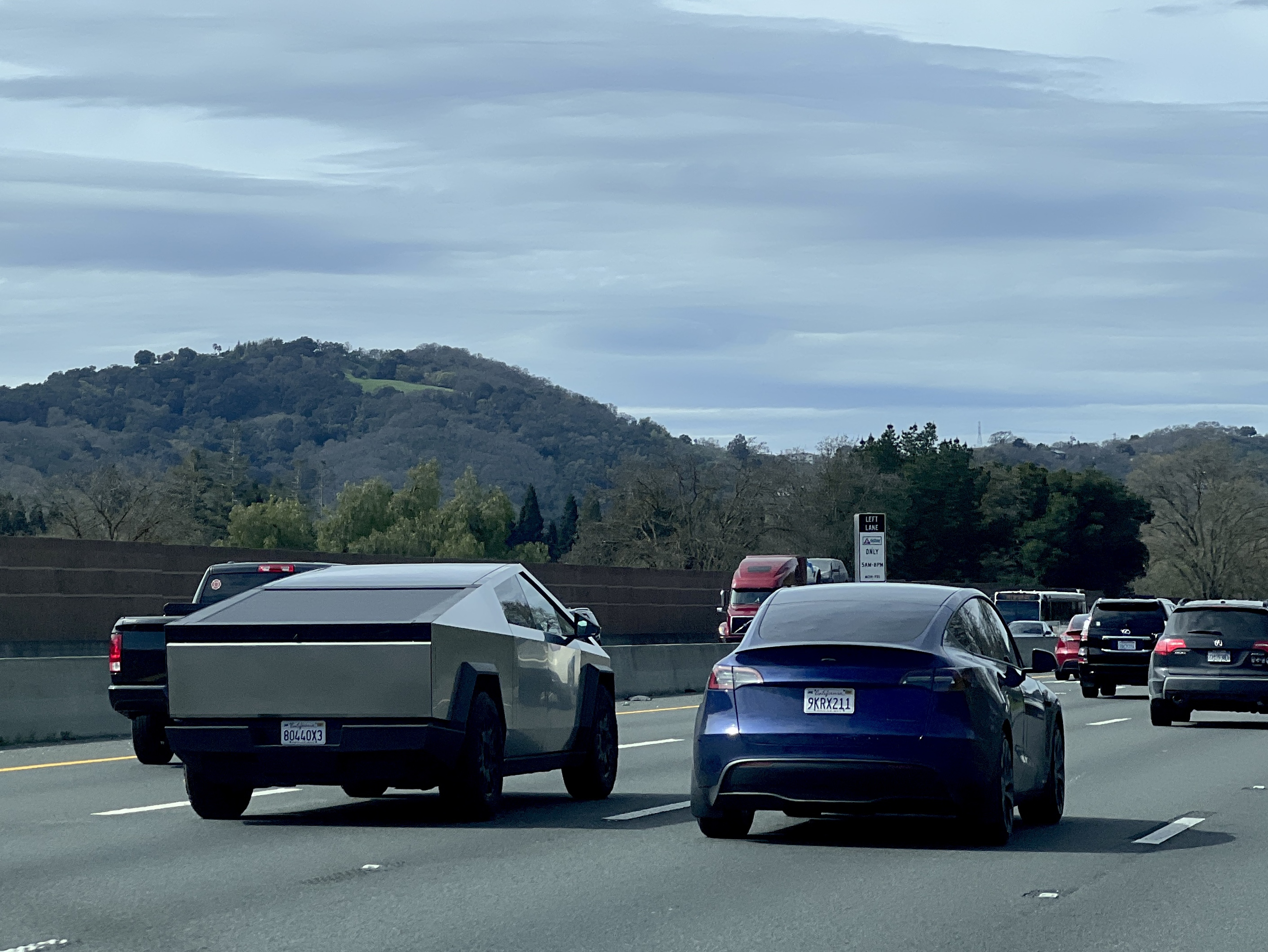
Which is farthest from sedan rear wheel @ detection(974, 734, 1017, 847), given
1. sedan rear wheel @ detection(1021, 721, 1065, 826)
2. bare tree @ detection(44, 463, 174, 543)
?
bare tree @ detection(44, 463, 174, 543)

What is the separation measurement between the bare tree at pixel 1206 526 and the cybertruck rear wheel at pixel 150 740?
406ft

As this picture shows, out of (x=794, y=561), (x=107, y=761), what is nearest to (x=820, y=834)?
(x=107, y=761)

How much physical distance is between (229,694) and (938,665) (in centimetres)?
443

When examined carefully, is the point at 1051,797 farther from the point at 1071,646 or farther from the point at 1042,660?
the point at 1071,646

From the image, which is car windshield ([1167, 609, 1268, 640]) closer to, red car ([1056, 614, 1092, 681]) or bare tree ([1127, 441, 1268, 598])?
red car ([1056, 614, 1092, 681])

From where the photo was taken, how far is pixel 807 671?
36.1 feet

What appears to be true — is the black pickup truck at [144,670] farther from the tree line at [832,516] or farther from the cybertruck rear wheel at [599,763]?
the tree line at [832,516]

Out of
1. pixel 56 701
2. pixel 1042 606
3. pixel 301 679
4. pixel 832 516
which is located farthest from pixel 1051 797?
pixel 832 516

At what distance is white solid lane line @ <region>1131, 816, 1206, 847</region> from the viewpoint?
1198cm

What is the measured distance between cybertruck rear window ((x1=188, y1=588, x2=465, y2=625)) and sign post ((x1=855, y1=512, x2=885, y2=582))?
2737cm

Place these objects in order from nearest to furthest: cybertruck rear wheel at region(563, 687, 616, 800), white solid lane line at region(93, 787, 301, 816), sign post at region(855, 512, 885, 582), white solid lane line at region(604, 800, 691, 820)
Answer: white solid lane line at region(604, 800, 691, 820), white solid lane line at region(93, 787, 301, 816), cybertruck rear wheel at region(563, 687, 616, 800), sign post at region(855, 512, 885, 582)

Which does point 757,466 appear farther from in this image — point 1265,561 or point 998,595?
point 998,595

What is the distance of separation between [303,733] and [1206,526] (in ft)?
439

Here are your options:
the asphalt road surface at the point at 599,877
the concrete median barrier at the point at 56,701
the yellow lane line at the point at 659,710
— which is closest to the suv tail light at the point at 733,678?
the asphalt road surface at the point at 599,877
